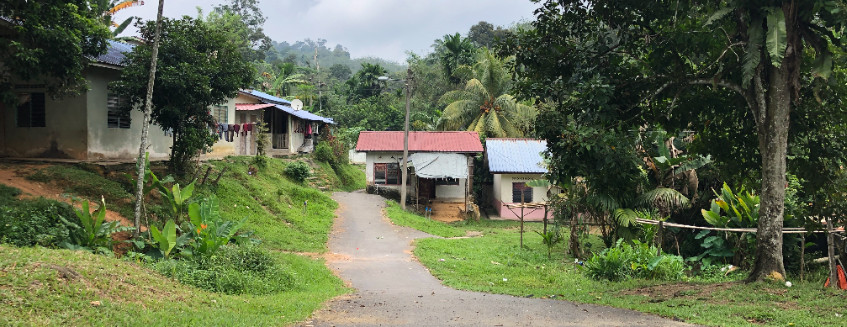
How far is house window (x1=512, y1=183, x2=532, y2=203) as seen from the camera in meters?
29.0

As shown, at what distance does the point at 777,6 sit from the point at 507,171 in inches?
774

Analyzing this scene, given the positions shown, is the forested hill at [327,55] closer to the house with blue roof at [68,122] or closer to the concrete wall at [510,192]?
the concrete wall at [510,192]

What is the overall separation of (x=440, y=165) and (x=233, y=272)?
18599 mm

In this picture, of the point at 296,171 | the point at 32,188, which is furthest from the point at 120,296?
the point at 296,171

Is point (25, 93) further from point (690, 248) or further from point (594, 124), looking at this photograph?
point (690, 248)

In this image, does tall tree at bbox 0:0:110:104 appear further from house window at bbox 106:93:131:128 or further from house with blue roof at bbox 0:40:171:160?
house window at bbox 106:93:131:128

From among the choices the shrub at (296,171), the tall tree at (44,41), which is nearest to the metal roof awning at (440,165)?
the shrub at (296,171)

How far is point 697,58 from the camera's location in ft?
35.2

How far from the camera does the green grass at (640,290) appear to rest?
7.83 m

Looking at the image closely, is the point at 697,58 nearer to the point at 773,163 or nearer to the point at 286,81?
the point at 773,163

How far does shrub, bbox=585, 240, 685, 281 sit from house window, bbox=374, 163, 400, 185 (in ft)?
58.7

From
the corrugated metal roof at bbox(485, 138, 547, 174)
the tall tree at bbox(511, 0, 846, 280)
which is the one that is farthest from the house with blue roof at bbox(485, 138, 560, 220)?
the tall tree at bbox(511, 0, 846, 280)

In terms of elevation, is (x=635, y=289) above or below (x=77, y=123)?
below

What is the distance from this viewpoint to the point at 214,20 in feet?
167
